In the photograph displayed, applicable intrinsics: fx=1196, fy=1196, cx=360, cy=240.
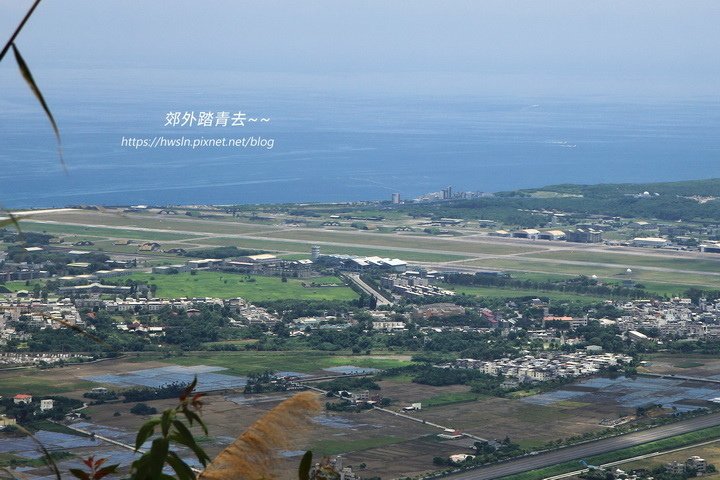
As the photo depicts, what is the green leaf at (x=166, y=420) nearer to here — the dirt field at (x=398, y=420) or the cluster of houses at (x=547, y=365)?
the dirt field at (x=398, y=420)

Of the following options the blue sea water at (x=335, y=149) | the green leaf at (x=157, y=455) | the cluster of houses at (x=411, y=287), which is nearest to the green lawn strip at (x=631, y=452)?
the green leaf at (x=157, y=455)

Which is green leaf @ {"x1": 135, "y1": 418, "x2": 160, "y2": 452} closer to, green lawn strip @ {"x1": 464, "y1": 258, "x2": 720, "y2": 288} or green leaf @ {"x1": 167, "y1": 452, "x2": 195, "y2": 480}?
green leaf @ {"x1": 167, "y1": 452, "x2": 195, "y2": 480}

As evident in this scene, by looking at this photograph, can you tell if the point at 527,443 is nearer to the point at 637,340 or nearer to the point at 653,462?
the point at 653,462

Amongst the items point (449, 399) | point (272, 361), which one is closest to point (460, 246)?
point (272, 361)

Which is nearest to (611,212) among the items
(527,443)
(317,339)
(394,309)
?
(394,309)

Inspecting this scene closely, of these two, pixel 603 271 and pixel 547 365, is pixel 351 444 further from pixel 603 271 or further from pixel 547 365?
pixel 603 271

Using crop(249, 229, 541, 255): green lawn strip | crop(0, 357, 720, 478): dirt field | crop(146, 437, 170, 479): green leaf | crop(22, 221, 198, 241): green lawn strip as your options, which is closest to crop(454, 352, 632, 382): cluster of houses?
crop(0, 357, 720, 478): dirt field
